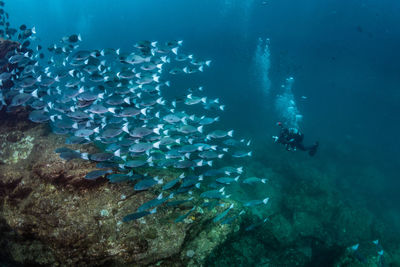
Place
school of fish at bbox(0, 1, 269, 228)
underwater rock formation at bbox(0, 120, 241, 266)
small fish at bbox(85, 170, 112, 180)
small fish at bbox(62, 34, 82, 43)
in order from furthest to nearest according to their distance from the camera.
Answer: small fish at bbox(62, 34, 82, 43) → school of fish at bbox(0, 1, 269, 228) → small fish at bbox(85, 170, 112, 180) → underwater rock formation at bbox(0, 120, 241, 266)

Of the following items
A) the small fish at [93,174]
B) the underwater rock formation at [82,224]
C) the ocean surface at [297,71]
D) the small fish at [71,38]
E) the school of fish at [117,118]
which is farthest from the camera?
the ocean surface at [297,71]

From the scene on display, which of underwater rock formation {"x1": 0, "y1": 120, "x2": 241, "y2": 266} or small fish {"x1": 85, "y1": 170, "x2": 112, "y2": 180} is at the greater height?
small fish {"x1": 85, "y1": 170, "x2": 112, "y2": 180}

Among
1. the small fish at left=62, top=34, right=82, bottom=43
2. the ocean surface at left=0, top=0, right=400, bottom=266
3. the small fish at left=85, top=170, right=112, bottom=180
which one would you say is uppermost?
the small fish at left=62, top=34, right=82, bottom=43

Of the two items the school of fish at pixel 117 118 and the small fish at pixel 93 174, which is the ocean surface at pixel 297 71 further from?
the small fish at pixel 93 174

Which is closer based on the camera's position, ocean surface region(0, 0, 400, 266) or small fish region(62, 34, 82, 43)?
small fish region(62, 34, 82, 43)

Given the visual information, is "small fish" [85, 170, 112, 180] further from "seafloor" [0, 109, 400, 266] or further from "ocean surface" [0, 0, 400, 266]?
"ocean surface" [0, 0, 400, 266]

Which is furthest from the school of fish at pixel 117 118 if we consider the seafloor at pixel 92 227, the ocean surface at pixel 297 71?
the ocean surface at pixel 297 71

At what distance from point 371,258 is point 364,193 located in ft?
57.6

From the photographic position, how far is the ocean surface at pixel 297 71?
20.4m

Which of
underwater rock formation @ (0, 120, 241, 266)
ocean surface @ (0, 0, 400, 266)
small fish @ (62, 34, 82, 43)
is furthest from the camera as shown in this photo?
ocean surface @ (0, 0, 400, 266)

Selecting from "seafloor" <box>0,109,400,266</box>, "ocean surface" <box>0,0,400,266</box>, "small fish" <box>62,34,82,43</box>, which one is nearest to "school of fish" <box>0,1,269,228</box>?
"small fish" <box>62,34,82,43</box>

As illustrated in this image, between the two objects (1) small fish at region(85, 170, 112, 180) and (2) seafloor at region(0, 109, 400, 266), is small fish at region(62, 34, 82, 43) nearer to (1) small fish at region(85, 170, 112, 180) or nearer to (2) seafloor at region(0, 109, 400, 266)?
(2) seafloor at region(0, 109, 400, 266)

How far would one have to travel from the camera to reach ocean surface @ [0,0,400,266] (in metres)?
20.4

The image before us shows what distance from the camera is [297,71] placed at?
56.1 meters
